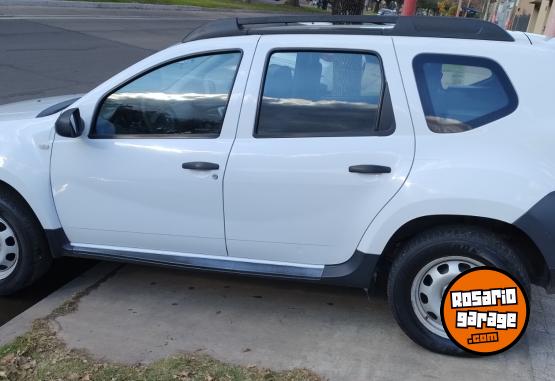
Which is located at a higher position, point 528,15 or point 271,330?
point 271,330

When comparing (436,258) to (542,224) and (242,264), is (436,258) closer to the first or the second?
(542,224)

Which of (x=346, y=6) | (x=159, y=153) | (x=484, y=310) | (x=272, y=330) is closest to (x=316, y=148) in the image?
(x=159, y=153)

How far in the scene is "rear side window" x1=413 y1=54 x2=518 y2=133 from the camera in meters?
2.99

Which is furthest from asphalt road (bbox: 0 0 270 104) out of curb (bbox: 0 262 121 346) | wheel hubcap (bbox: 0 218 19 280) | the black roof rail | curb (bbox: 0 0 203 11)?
the black roof rail

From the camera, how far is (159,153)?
3318 millimetres

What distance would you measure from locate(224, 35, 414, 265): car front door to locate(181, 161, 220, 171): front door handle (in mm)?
87

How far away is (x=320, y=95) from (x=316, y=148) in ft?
1.07

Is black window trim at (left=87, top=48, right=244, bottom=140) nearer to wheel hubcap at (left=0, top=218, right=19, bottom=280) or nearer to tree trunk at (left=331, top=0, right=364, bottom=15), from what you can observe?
wheel hubcap at (left=0, top=218, right=19, bottom=280)

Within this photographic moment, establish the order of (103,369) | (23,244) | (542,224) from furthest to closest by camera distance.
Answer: (23,244) < (103,369) < (542,224)

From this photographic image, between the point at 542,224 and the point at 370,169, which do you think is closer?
the point at 542,224

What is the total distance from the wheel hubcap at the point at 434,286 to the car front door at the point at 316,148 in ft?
1.36

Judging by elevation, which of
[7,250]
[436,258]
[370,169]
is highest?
[370,169]

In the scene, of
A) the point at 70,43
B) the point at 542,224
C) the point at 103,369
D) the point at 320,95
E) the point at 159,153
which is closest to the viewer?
the point at 542,224

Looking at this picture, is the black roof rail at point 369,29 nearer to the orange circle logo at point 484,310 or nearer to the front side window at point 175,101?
the front side window at point 175,101
